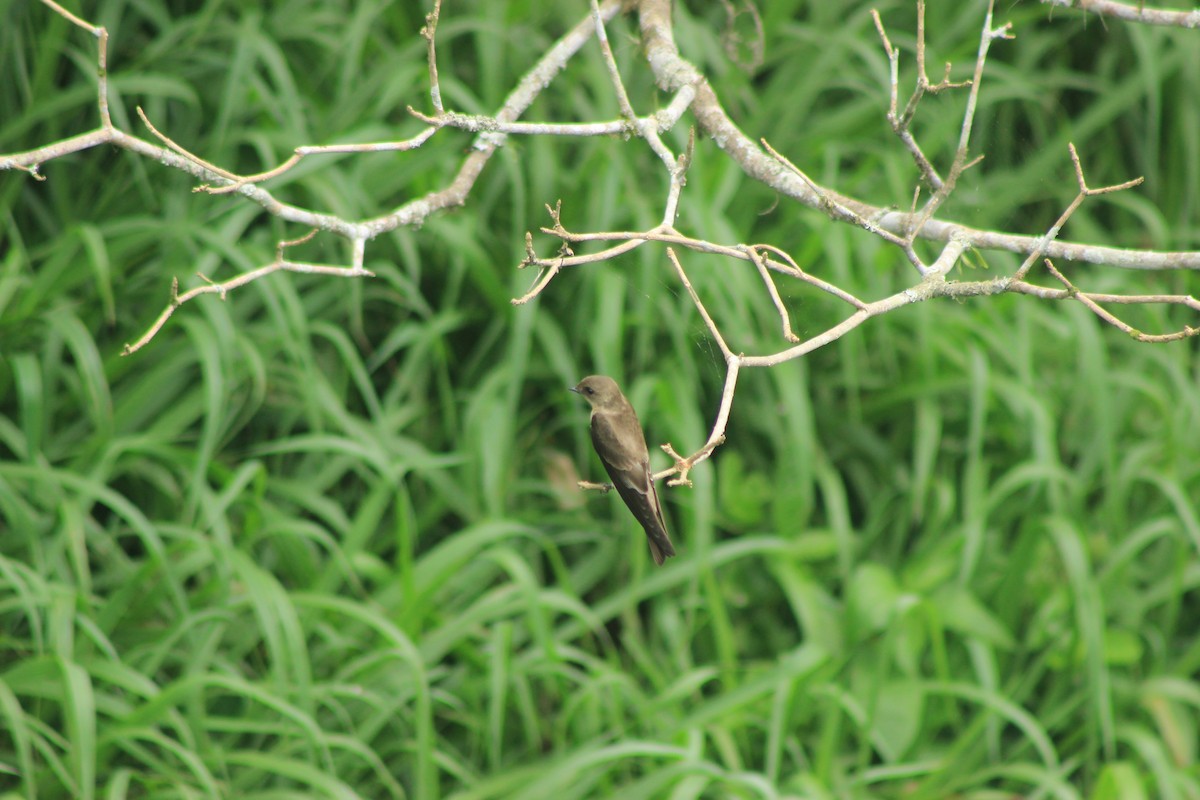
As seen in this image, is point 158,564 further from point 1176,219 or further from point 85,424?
point 1176,219

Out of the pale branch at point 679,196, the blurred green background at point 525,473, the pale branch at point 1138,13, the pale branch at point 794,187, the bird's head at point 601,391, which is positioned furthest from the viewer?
the blurred green background at point 525,473

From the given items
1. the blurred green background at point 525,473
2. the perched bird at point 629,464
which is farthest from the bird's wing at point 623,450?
the blurred green background at point 525,473

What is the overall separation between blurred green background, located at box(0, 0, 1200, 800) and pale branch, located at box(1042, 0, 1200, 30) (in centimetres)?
121

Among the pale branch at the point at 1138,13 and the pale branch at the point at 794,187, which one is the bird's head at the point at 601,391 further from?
→ the pale branch at the point at 1138,13

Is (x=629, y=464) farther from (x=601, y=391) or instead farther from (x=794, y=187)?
(x=794, y=187)

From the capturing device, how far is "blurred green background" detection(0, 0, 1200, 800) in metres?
3.14

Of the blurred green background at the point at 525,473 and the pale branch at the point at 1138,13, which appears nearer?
Answer: the pale branch at the point at 1138,13

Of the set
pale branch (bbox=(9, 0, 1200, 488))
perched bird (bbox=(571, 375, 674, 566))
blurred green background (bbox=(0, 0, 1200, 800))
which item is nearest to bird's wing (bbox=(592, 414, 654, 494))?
perched bird (bbox=(571, 375, 674, 566))

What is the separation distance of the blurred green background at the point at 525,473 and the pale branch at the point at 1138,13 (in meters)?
1.21

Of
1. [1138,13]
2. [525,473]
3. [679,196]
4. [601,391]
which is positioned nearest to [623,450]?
[601,391]

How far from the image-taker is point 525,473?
3.89 metres

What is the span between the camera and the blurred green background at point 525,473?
10.3 ft

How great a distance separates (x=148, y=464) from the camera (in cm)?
350

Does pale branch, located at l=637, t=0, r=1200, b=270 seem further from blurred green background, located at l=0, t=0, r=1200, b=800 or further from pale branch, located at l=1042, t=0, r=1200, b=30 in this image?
blurred green background, located at l=0, t=0, r=1200, b=800
